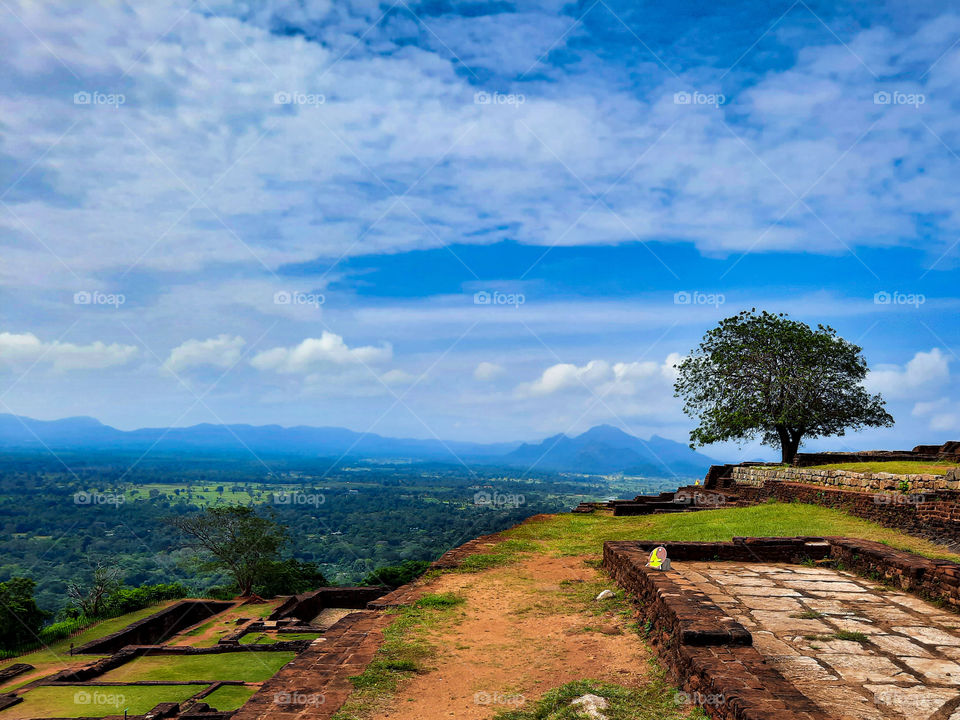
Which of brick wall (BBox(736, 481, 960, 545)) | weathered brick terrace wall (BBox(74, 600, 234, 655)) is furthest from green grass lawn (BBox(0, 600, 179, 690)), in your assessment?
brick wall (BBox(736, 481, 960, 545))

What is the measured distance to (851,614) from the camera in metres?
6.16

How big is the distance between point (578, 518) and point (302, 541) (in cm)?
5632

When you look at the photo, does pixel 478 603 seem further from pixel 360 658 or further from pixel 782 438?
pixel 782 438

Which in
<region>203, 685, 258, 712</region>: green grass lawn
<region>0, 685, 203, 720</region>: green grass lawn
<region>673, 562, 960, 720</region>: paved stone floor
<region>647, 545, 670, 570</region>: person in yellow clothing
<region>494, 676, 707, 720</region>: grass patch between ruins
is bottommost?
<region>0, 685, 203, 720</region>: green grass lawn

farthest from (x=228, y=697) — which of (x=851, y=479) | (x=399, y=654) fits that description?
(x=851, y=479)

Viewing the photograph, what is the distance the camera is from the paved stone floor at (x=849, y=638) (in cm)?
415

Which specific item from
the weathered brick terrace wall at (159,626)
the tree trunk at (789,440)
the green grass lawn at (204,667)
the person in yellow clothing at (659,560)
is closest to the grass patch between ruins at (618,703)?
the person in yellow clothing at (659,560)

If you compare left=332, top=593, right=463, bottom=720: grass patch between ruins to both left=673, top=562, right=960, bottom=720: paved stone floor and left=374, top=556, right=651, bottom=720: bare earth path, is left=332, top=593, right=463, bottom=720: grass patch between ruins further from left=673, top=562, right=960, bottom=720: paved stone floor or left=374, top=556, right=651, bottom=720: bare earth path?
left=673, top=562, right=960, bottom=720: paved stone floor

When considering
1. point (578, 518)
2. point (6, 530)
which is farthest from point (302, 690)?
point (6, 530)

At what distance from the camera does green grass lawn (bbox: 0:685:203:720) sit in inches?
469

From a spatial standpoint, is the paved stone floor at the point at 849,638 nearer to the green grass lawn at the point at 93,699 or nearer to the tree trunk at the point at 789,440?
the green grass lawn at the point at 93,699

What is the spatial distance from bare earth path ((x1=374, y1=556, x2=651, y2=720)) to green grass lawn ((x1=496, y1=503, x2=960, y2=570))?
217 cm

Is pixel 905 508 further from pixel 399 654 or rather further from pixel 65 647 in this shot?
pixel 65 647

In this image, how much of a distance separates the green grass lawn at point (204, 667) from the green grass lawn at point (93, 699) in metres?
0.86
